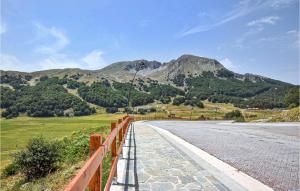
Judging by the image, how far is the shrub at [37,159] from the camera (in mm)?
16766

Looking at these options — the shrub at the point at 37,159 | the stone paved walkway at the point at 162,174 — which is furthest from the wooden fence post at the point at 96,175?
the shrub at the point at 37,159

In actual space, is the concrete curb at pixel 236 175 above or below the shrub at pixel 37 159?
above

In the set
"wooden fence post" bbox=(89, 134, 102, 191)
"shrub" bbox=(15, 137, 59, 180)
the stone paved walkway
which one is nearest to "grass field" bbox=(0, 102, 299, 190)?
"shrub" bbox=(15, 137, 59, 180)

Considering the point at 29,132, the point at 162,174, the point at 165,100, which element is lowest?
the point at 29,132

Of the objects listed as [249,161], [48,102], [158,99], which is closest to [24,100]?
[48,102]

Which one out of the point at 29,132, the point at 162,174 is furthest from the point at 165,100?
the point at 162,174

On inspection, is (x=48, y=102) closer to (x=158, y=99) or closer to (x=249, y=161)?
(x=158, y=99)

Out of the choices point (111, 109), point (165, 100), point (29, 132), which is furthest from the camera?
point (165, 100)

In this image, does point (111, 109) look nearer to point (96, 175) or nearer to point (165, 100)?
point (165, 100)

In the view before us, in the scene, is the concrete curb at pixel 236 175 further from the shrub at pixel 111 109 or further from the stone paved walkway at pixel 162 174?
the shrub at pixel 111 109

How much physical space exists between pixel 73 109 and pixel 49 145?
495 ft

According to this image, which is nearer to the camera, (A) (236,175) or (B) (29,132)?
(A) (236,175)

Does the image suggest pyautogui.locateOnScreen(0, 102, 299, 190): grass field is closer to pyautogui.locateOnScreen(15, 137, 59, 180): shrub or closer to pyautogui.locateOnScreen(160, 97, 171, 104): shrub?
pyautogui.locateOnScreen(15, 137, 59, 180): shrub

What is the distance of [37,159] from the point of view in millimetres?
16828
